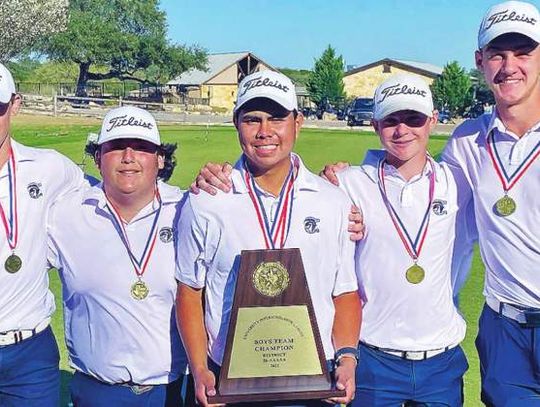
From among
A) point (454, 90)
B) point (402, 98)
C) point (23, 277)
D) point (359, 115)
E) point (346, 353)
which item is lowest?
point (346, 353)

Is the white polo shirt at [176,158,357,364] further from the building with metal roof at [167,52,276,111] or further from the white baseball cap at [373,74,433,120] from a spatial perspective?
the building with metal roof at [167,52,276,111]

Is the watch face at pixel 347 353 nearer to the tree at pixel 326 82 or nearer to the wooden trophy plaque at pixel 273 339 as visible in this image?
the wooden trophy plaque at pixel 273 339

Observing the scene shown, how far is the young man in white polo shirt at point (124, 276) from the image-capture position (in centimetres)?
362

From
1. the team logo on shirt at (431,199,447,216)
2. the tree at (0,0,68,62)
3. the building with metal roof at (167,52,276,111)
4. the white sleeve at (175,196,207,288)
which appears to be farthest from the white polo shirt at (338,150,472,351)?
the building with metal roof at (167,52,276,111)

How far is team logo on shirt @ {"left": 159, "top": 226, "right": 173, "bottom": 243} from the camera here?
3.67 metres

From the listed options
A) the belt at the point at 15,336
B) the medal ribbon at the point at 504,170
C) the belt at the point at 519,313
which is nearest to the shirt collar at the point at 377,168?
the medal ribbon at the point at 504,170

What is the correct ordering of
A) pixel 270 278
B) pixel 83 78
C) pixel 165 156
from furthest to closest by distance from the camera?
pixel 83 78 → pixel 165 156 → pixel 270 278

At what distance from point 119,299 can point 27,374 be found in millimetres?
632

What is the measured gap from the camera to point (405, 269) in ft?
11.9

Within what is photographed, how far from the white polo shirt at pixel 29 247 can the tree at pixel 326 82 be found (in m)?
59.5

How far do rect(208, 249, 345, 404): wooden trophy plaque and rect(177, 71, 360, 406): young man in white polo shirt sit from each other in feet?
0.43

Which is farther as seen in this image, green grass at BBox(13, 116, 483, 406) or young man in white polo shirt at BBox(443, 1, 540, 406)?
green grass at BBox(13, 116, 483, 406)

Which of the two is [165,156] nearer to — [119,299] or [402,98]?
[119,299]

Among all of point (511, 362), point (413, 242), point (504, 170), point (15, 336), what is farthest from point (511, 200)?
point (15, 336)
